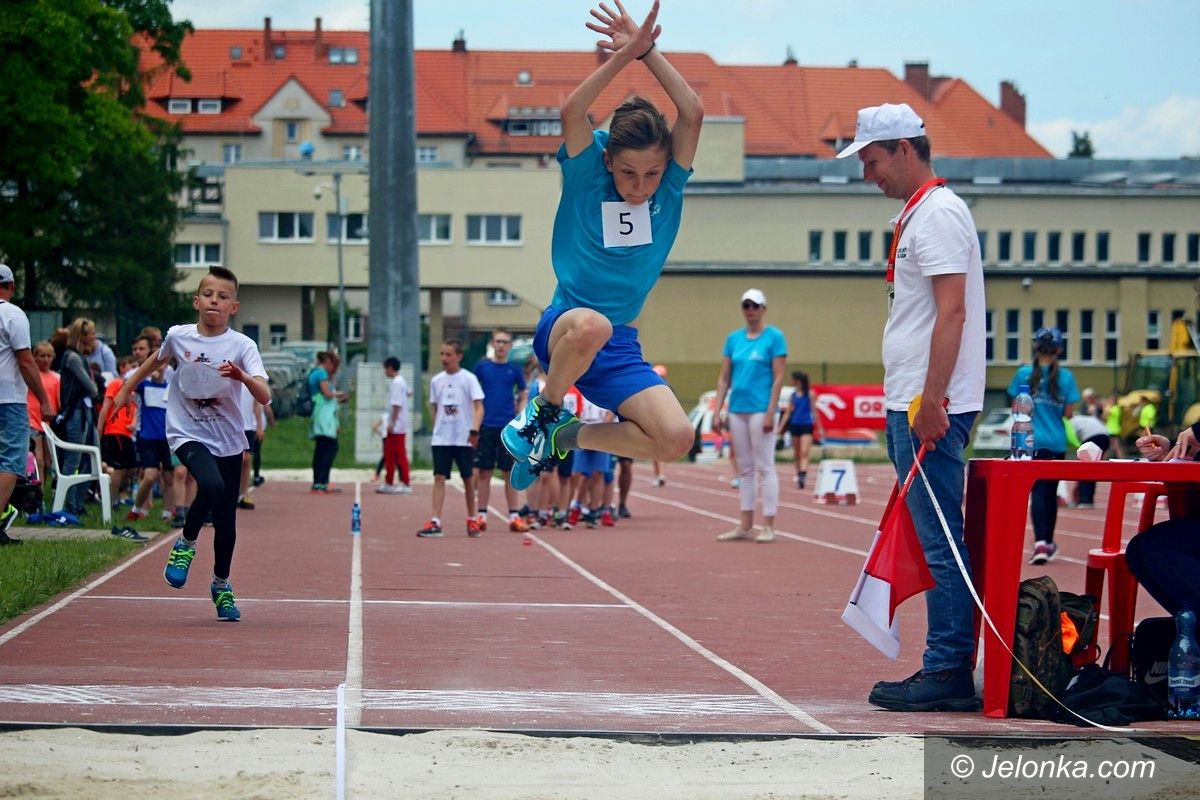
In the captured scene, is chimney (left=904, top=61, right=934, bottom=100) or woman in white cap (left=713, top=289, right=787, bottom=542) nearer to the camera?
woman in white cap (left=713, top=289, right=787, bottom=542)

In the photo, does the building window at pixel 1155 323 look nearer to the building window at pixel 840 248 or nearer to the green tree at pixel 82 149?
the building window at pixel 840 248

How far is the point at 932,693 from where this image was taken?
265 inches

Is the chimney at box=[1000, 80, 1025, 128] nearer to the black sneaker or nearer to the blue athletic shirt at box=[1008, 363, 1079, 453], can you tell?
the blue athletic shirt at box=[1008, 363, 1079, 453]

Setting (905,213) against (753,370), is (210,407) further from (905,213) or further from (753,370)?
(753,370)

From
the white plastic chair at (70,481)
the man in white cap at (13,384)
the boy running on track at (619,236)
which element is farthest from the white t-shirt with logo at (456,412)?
the boy running on track at (619,236)

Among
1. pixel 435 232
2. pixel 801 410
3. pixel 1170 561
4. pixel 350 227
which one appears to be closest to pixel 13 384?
pixel 1170 561

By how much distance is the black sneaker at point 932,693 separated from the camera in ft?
22.0

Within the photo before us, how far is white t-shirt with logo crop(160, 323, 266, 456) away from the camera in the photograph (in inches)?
361

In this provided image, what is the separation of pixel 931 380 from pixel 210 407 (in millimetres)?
4376

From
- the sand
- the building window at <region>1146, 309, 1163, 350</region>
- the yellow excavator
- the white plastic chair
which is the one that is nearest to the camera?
the sand

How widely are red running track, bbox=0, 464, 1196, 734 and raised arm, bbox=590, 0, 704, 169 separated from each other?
2403mm

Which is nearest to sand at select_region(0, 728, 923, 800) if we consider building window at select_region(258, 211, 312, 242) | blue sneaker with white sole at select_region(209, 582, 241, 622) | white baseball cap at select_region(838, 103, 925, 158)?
white baseball cap at select_region(838, 103, 925, 158)

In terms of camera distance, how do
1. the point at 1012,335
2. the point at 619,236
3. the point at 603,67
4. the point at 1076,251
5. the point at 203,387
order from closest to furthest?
the point at 603,67, the point at 619,236, the point at 203,387, the point at 1012,335, the point at 1076,251

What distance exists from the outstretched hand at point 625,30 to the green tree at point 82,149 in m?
23.6
